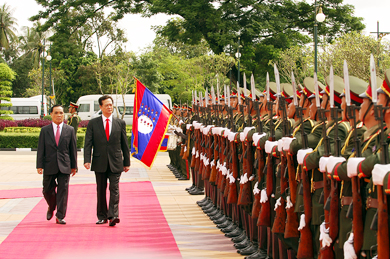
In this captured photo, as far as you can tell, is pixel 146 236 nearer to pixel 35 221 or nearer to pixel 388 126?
pixel 35 221

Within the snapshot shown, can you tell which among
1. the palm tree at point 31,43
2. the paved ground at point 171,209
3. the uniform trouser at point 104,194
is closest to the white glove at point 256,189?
the paved ground at point 171,209

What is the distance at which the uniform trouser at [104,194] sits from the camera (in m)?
6.82

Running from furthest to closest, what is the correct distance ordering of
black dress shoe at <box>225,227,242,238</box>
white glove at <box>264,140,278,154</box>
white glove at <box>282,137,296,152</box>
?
black dress shoe at <box>225,227,242,238</box> → white glove at <box>264,140,278,154</box> → white glove at <box>282,137,296,152</box>

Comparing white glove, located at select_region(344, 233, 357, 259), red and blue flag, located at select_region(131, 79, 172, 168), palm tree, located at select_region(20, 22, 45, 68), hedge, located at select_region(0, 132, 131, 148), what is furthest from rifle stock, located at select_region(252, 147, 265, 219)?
palm tree, located at select_region(20, 22, 45, 68)

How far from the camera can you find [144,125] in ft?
31.3

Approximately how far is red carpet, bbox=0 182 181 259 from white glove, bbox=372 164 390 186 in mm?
3170

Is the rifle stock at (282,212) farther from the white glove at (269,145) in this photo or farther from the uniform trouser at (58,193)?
the uniform trouser at (58,193)

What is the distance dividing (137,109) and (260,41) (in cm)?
2214

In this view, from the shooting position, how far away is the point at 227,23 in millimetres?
29016

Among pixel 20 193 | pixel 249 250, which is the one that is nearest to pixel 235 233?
pixel 249 250

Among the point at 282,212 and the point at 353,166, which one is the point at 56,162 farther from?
the point at 353,166

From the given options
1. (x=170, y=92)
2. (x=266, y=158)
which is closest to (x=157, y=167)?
(x=266, y=158)

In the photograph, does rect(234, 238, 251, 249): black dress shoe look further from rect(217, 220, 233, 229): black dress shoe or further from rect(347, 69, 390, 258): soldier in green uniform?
rect(347, 69, 390, 258): soldier in green uniform

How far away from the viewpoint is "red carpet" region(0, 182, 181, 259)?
5.52 meters
